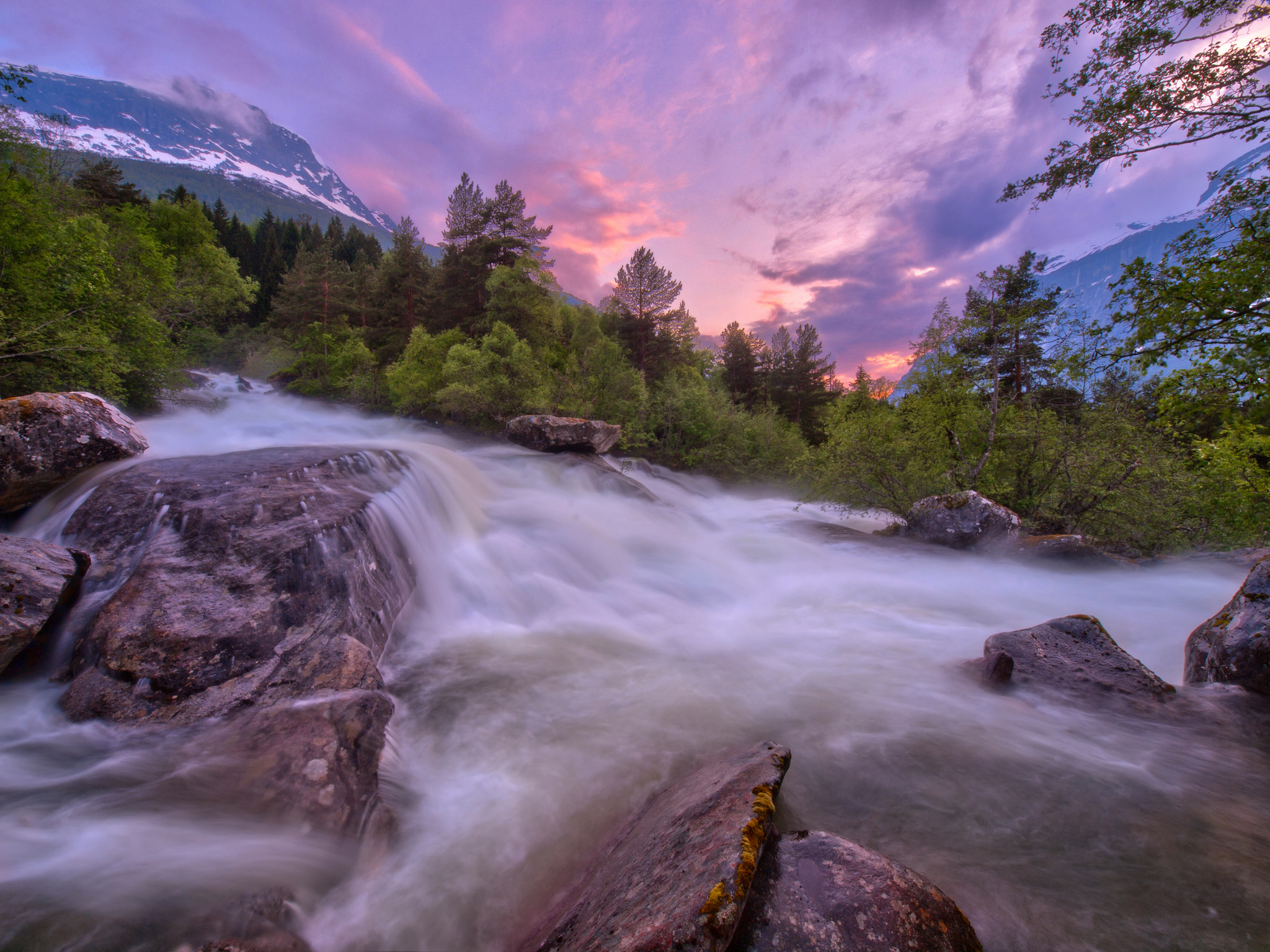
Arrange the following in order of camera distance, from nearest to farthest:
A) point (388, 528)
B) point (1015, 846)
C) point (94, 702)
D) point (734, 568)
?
point (1015, 846) < point (94, 702) < point (388, 528) < point (734, 568)

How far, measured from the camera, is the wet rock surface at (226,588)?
4.02 meters

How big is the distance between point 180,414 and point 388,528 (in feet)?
56.6

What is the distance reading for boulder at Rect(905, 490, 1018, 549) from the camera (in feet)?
40.5

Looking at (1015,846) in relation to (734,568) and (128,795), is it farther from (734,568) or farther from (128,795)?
(734,568)

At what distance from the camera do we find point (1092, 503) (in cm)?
1309

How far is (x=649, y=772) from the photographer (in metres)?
4.04

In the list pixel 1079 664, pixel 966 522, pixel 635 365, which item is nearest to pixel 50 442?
pixel 1079 664

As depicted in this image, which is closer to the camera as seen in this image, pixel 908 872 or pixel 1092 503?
pixel 908 872

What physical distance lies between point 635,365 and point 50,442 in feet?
91.6

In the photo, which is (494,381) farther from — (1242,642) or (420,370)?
(1242,642)

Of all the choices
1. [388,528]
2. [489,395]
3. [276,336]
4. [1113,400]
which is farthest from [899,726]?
[276,336]

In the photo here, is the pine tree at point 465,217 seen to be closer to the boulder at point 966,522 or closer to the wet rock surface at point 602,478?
the wet rock surface at point 602,478

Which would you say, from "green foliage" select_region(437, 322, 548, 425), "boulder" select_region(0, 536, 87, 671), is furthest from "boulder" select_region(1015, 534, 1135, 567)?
"green foliage" select_region(437, 322, 548, 425)

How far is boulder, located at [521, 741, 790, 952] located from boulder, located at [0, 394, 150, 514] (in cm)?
868
